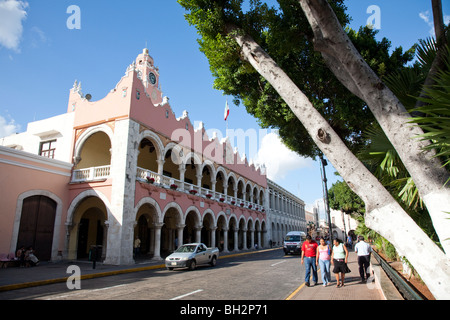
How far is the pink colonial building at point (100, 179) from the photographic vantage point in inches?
612

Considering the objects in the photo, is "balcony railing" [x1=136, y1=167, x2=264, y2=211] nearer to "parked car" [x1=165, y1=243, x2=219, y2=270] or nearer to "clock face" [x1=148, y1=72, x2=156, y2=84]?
"parked car" [x1=165, y1=243, x2=219, y2=270]

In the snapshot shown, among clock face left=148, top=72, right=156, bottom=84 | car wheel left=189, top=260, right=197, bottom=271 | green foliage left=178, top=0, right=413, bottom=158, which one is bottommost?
car wheel left=189, top=260, right=197, bottom=271

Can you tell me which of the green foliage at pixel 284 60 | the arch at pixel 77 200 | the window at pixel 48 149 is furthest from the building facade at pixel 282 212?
the green foliage at pixel 284 60

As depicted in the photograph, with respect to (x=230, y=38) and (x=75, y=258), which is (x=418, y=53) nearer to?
(x=230, y=38)

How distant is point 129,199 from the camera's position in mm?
16484

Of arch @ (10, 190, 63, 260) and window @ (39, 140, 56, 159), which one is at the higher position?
window @ (39, 140, 56, 159)

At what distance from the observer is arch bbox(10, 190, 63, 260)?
48.3ft

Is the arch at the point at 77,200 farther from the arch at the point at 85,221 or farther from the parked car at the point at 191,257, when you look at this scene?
the parked car at the point at 191,257

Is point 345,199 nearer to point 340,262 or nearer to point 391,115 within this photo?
point 340,262

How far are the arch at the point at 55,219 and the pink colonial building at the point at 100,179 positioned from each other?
47 millimetres

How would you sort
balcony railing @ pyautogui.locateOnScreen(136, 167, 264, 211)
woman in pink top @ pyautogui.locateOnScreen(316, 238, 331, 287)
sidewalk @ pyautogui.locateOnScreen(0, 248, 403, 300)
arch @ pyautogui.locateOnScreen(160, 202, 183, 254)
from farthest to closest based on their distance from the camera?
arch @ pyautogui.locateOnScreen(160, 202, 183, 254) < balcony railing @ pyautogui.locateOnScreen(136, 167, 264, 211) < woman in pink top @ pyautogui.locateOnScreen(316, 238, 331, 287) < sidewalk @ pyautogui.locateOnScreen(0, 248, 403, 300)

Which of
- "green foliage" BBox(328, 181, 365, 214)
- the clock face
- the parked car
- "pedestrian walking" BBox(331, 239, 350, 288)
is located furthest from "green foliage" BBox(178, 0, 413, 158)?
"green foliage" BBox(328, 181, 365, 214)

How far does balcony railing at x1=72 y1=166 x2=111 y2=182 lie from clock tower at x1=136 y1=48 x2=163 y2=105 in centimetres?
1257

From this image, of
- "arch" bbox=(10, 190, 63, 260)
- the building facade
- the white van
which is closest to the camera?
"arch" bbox=(10, 190, 63, 260)
